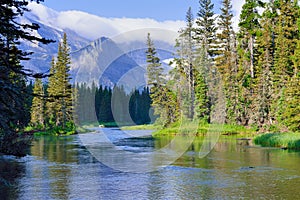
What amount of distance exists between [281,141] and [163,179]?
19.7 metres

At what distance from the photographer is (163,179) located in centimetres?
2184

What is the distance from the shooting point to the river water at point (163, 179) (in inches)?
703

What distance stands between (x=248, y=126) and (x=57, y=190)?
42.5 meters

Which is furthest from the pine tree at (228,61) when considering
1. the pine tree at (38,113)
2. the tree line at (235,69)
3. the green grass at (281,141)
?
the pine tree at (38,113)

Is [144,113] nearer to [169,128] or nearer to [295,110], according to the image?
[169,128]

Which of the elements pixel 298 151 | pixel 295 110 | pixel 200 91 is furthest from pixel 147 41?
pixel 298 151

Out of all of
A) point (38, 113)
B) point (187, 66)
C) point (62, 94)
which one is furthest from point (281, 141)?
point (38, 113)

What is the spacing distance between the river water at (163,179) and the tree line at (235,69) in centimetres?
1931

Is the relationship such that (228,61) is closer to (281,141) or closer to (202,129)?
(202,129)

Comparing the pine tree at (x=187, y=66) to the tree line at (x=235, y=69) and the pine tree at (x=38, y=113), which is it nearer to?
the tree line at (x=235, y=69)

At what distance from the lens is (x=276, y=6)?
6288 centimetres

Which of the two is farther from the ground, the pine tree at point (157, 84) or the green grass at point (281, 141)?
A: the pine tree at point (157, 84)

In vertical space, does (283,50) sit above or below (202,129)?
above

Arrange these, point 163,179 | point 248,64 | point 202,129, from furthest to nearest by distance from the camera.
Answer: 1. point 248,64
2. point 202,129
3. point 163,179
